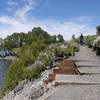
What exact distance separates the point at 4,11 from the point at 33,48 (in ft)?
17.1

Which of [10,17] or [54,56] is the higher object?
[10,17]

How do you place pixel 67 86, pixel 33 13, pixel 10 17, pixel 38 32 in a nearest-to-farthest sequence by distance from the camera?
1. pixel 67 86
2. pixel 33 13
3. pixel 10 17
4. pixel 38 32

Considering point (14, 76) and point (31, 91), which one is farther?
point (14, 76)

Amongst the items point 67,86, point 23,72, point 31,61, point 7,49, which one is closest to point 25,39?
point 7,49

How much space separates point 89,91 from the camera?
9.32 ft

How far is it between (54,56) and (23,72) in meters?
2.84

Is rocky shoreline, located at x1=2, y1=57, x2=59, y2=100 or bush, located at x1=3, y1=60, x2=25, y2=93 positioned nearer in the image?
rocky shoreline, located at x1=2, y1=57, x2=59, y2=100

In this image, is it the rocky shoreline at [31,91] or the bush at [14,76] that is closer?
the rocky shoreline at [31,91]

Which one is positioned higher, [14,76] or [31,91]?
[31,91]

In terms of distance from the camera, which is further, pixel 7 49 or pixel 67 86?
pixel 7 49

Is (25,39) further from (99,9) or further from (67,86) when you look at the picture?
(67,86)

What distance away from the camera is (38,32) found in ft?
149

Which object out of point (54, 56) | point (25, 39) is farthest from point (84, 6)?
point (25, 39)

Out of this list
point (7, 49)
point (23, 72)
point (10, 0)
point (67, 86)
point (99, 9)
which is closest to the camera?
point (67, 86)
